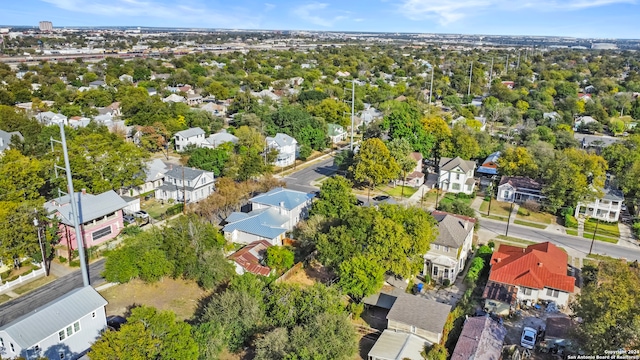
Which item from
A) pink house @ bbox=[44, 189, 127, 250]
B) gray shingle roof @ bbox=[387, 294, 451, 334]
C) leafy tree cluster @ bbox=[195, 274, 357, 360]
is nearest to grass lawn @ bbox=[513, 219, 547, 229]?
gray shingle roof @ bbox=[387, 294, 451, 334]

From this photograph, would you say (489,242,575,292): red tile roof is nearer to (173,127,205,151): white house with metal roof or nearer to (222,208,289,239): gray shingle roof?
(222,208,289,239): gray shingle roof

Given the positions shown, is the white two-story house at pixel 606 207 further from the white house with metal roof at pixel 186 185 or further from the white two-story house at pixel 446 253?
the white house with metal roof at pixel 186 185

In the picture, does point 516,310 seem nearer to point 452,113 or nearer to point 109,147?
point 109,147

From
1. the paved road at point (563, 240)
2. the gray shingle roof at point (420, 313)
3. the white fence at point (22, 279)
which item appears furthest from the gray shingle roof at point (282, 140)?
the gray shingle roof at point (420, 313)

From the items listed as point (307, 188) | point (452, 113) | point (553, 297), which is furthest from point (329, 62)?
point (553, 297)

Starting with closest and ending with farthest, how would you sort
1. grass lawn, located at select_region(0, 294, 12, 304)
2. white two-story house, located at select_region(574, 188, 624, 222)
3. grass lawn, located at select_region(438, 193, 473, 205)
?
1. grass lawn, located at select_region(0, 294, 12, 304)
2. white two-story house, located at select_region(574, 188, 624, 222)
3. grass lawn, located at select_region(438, 193, 473, 205)
